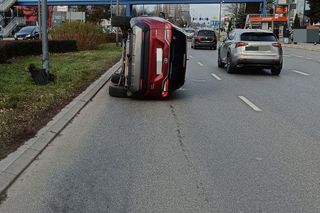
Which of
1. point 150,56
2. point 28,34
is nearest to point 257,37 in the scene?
point 150,56

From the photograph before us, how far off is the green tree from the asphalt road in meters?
72.3

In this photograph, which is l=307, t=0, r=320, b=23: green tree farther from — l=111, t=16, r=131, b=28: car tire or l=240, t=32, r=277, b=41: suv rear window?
l=111, t=16, r=131, b=28: car tire

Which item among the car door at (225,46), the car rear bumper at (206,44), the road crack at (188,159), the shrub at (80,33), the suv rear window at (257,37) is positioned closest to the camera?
the road crack at (188,159)

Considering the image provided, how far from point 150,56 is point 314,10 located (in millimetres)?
75241

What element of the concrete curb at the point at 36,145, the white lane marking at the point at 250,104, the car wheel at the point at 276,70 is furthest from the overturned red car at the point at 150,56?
the car wheel at the point at 276,70

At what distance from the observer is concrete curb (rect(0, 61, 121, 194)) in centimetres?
554

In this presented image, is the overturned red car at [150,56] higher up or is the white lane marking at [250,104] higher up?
the overturned red car at [150,56]

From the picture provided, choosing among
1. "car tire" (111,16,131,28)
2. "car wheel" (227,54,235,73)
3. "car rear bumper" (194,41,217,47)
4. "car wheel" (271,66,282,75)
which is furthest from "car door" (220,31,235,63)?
"car rear bumper" (194,41,217,47)

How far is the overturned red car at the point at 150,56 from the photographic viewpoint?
35.6 feet

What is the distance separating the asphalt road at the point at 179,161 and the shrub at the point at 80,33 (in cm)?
1982

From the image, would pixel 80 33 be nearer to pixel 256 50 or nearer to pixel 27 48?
pixel 27 48

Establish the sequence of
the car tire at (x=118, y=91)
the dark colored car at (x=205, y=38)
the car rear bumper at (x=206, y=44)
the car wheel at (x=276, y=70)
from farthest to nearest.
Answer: the car rear bumper at (x=206, y=44) → the dark colored car at (x=205, y=38) → the car wheel at (x=276, y=70) → the car tire at (x=118, y=91)

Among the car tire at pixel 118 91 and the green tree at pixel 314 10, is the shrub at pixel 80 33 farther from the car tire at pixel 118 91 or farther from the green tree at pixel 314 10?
the green tree at pixel 314 10

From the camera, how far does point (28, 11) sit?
92875 mm
